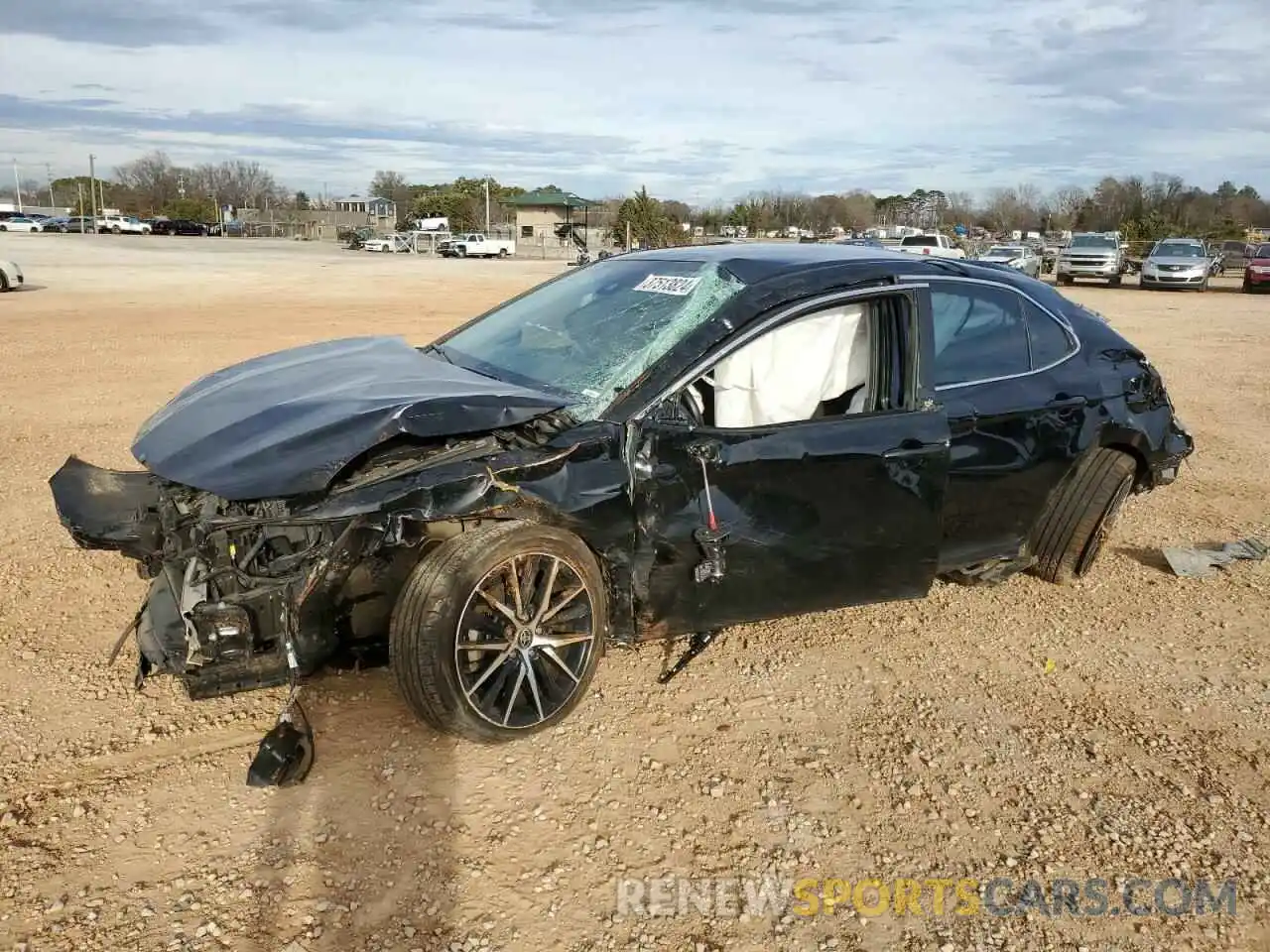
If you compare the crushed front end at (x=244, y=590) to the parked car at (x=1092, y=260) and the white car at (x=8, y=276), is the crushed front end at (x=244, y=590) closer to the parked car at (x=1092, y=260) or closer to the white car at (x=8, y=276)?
the white car at (x=8, y=276)

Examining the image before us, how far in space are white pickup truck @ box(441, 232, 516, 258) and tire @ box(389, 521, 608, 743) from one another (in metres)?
53.1

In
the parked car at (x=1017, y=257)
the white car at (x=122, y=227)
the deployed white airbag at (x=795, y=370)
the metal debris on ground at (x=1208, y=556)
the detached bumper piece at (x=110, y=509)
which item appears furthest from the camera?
the white car at (x=122, y=227)

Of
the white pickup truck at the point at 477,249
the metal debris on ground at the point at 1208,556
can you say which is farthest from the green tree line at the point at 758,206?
the metal debris on ground at the point at 1208,556

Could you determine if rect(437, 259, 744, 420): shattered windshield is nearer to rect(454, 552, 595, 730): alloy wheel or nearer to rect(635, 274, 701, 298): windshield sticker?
rect(635, 274, 701, 298): windshield sticker

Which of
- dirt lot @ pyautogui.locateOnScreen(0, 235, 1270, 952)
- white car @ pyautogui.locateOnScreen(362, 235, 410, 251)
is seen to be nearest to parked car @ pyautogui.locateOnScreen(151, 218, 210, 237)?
white car @ pyautogui.locateOnScreen(362, 235, 410, 251)

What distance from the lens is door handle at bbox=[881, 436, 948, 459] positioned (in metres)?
3.76

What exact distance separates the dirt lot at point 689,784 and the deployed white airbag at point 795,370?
110cm

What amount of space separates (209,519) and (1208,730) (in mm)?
3806

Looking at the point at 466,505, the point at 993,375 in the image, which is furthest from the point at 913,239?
the point at 466,505

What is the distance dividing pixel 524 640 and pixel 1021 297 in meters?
3.04

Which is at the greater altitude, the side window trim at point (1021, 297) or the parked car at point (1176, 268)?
the parked car at point (1176, 268)

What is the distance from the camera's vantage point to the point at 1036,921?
8.81 feet

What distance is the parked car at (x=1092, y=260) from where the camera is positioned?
3008 centimetres

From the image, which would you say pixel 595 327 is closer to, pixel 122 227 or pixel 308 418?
pixel 308 418
